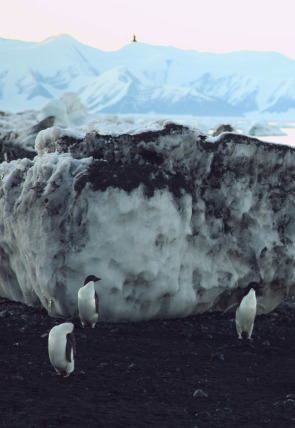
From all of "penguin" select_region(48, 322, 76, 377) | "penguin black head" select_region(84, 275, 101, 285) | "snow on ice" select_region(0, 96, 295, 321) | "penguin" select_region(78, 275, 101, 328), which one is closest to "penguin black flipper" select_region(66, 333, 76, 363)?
"penguin" select_region(48, 322, 76, 377)

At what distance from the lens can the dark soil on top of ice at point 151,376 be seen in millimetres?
6816

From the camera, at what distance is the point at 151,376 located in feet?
26.3

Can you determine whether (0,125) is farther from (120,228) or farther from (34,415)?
(34,415)

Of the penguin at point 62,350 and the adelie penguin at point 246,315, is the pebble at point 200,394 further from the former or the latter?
the adelie penguin at point 246,315

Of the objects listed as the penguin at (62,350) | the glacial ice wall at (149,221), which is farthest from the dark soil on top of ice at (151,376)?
the glacial ice wall at (149,221)

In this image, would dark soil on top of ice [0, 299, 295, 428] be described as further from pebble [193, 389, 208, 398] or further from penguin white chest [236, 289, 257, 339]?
penguin white chest [236, 289, 257, 339]

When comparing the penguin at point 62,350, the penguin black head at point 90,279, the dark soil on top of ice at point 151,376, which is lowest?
the dark soil on top of ice at point 151,376

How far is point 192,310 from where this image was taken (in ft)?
35.4

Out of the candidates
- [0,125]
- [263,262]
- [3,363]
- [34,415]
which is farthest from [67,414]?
[0,125]

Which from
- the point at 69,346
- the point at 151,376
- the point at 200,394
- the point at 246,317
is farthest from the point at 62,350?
the point at 246,317

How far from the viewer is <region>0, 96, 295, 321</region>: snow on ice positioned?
983cm

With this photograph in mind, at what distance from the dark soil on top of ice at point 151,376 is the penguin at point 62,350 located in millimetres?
117

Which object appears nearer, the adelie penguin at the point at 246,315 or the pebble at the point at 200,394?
the pebble at the point at 200,394

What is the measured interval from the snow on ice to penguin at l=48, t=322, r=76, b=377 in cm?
188
